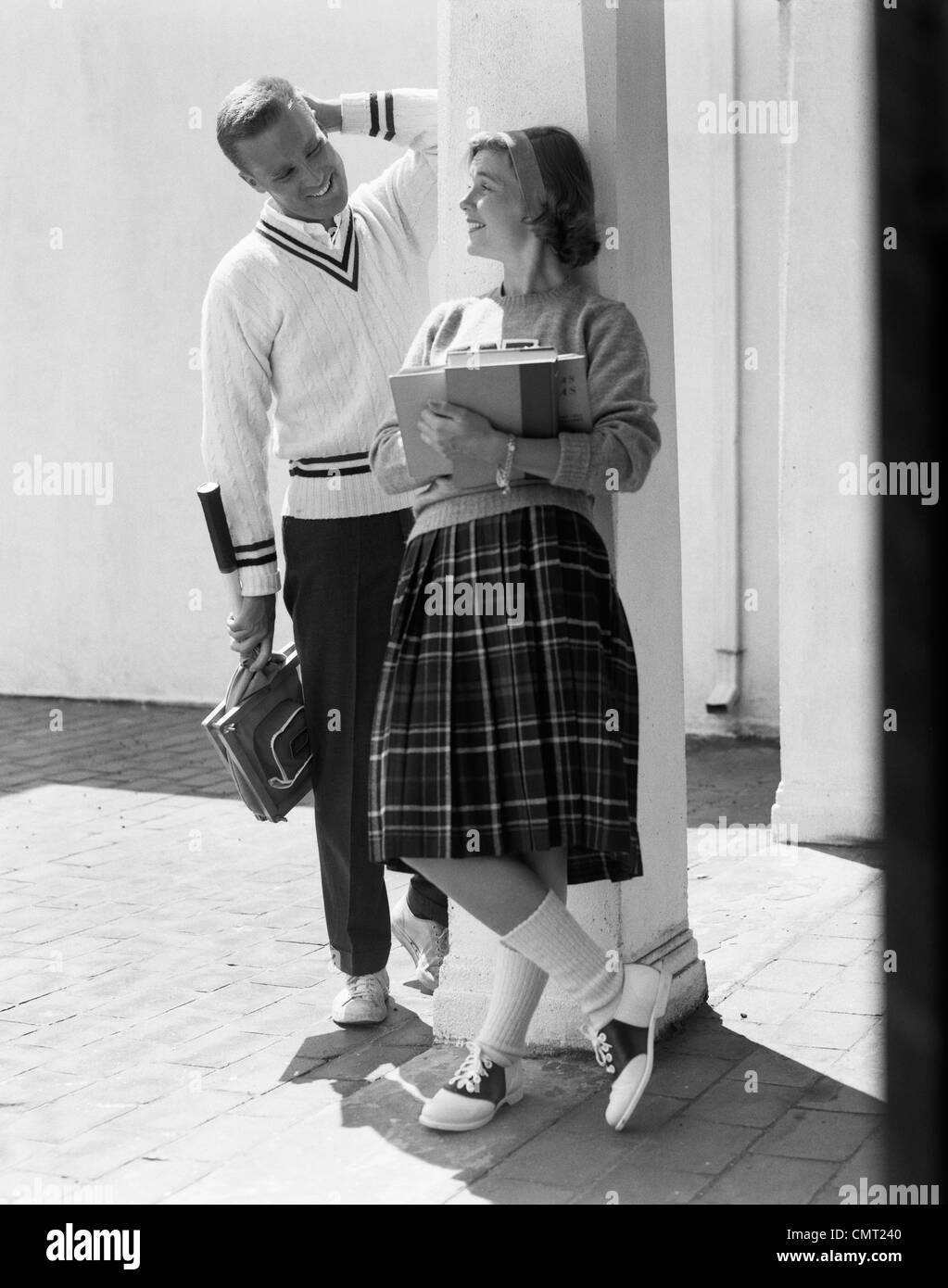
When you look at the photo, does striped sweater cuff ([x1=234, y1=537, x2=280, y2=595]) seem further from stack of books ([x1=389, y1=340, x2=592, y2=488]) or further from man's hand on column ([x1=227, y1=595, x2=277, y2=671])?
stack of books ([x1=389, y1=340, x2=592, y2=488])

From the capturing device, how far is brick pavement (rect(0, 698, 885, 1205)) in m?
3.18

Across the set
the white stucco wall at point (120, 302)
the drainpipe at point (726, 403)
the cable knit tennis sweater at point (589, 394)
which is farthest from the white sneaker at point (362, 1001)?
the white stucco wall at point (120, 302)

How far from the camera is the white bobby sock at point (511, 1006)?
3467 millimetres

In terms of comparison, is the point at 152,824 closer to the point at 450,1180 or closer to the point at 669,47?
the point at 450,1180

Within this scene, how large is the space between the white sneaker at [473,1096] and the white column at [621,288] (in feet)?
1.27

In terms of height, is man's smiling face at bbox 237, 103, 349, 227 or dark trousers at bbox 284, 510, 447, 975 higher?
man's smiling face at bbox 237, 103, 349, 227

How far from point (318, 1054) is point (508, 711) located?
3.85 ft

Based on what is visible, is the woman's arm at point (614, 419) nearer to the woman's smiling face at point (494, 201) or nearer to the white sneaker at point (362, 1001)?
the woman's smiling face at point (494, 201)

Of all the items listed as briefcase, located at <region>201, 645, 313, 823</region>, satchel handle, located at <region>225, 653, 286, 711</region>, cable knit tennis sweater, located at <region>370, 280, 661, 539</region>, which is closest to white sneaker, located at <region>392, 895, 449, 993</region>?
briefcase, located at <region>201, 645, 313, 823</region>

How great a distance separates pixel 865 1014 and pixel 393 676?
58.8 inches

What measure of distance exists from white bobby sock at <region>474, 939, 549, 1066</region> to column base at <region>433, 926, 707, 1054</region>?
0.91ft

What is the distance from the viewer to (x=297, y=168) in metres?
3.89

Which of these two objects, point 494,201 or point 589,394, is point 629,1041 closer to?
point 589,394

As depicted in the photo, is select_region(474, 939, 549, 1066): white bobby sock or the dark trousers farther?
the dark trousers
